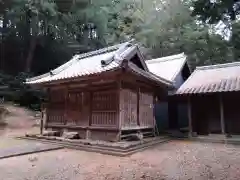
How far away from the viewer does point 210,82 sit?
43.0 feet

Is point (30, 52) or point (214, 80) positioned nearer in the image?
point (214, 80)

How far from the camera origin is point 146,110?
1180cm

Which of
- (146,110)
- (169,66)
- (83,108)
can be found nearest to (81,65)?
(83,108)

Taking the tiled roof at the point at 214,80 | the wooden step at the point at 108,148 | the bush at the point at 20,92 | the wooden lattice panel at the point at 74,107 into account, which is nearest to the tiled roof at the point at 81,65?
the wooden lattice panel at the point at 74,107

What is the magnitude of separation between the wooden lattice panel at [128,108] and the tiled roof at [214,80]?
340cm

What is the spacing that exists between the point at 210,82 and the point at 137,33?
1464 cm

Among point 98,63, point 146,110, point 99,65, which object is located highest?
point 98,63

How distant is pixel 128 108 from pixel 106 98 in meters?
1.06

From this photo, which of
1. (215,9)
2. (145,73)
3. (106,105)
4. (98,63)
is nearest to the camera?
(215,9)

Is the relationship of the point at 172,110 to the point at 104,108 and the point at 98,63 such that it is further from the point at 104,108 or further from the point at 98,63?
the point at 104,108

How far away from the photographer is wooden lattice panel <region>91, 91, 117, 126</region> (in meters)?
9.82

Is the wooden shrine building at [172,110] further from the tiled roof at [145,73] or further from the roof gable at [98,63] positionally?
the roof gable at [98,63]

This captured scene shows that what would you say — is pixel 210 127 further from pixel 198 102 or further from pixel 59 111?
pixel 59 111

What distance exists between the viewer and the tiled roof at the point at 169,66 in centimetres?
1620
